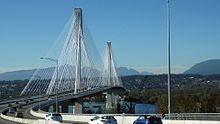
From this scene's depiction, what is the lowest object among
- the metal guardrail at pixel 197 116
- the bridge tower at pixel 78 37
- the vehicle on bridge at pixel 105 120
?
the vehicle on bridge at pixel 105 120

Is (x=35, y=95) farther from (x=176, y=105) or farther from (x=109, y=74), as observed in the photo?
(x=176, y=105)

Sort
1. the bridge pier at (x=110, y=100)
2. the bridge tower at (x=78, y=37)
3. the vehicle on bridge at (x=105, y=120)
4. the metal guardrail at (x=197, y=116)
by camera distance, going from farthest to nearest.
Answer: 1. the bridge pier at (x=110, y=100)
2. the bridge tower at (x=78, y=37)
3. the vehicle on bridge at (x=105, y=120)
4. the metal guardrail at (x=197, y=116)

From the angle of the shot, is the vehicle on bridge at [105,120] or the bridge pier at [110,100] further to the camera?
the bridge pier at [110,100]

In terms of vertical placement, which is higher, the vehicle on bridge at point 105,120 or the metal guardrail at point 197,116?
the metal guardrail at point 197,116

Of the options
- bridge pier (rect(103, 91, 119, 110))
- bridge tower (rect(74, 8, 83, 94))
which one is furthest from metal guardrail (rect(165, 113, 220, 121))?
bridge pier (rect(103, 91, 119, 110))

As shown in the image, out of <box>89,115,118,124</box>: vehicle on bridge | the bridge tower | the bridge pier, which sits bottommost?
the bridge pier

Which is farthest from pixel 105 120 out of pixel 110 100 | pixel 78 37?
pixel 110 100

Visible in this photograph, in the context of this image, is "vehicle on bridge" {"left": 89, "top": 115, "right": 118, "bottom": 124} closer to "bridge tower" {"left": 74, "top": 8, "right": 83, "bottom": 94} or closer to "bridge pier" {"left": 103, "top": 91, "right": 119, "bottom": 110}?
"bridge tower" {"left": 74, "top": 8, "right": 83, "bottom": 94}

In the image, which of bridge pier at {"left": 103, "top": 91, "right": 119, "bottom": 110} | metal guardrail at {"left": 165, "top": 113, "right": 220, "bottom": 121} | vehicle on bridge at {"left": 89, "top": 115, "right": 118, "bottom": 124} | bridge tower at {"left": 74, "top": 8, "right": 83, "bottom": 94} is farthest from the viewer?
bridge pier at {"left": 103, "top": 91, "right": 119, "bottom": 110}

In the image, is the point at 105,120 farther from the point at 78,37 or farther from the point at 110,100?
the point at 110,100

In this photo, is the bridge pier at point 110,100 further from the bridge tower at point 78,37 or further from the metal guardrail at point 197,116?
the metal guardrail at point 197,116

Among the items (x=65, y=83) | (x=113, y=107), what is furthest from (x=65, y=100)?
(x=113, y=107)

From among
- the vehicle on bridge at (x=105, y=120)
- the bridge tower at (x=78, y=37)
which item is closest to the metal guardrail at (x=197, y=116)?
the vehicle on bridge at (x=105, y=120)

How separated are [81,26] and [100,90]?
139 feet
